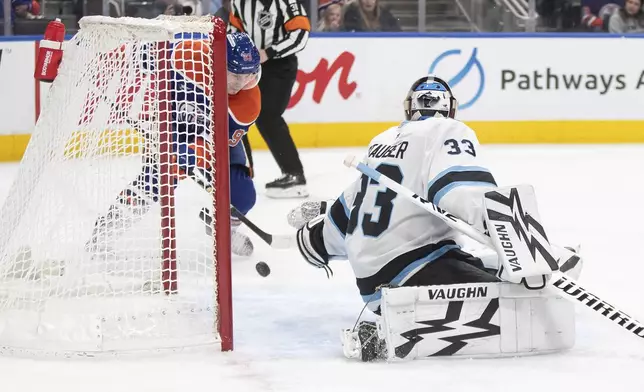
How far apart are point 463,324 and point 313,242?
1.90 ft

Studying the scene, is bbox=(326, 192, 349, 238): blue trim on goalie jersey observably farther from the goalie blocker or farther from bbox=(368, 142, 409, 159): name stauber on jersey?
the goalie blocker

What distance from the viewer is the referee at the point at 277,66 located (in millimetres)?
5629

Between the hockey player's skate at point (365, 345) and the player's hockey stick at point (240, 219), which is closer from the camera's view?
the hockey player's skate at point (365, 345)

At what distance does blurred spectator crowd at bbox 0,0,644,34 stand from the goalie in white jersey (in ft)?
12.6

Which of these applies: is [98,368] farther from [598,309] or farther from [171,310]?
[598,309]

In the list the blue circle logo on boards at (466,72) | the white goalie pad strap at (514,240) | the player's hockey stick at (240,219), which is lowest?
the blue circle logo on boards at (466,72)

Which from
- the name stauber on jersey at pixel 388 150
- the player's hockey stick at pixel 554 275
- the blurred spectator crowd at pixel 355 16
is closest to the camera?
the player's hockey stick at pixel 554 275

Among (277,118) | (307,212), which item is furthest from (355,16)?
(307,212)

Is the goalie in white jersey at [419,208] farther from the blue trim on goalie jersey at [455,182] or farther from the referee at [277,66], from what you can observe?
the referee at [277,66]

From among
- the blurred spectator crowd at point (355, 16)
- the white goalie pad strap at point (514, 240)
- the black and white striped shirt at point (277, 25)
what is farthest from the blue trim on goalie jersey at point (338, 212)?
the blurred spectator crowd at point (355, 16)

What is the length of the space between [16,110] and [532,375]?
14.8 feet

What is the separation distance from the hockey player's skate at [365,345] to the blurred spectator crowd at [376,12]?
409 cm

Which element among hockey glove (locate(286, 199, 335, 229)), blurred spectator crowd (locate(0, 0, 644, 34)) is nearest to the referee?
blurred spectator crowd (locate(0, 0, 644, 34))

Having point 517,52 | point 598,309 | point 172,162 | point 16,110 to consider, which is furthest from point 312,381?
point 517,52
